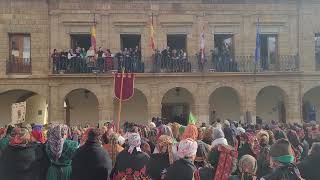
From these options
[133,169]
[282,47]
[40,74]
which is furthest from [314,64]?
[133,169]

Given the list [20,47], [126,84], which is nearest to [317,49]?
[126,84]

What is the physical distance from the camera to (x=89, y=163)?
6.88 meters

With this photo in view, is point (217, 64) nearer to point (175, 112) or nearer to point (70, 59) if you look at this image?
point (175, 112)

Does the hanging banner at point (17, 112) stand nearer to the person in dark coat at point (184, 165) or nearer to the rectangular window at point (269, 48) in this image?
the rectangular window at point (269, 48)

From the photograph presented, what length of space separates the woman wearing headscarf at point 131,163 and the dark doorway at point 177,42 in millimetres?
16999

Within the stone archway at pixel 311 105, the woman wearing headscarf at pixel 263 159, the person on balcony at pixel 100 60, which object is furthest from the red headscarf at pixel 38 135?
the stone archway at pixel 311 105

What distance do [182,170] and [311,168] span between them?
1.69 m

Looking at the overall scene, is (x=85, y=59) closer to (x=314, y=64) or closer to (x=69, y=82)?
(x=69, y=82)

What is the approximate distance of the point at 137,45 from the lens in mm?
24328

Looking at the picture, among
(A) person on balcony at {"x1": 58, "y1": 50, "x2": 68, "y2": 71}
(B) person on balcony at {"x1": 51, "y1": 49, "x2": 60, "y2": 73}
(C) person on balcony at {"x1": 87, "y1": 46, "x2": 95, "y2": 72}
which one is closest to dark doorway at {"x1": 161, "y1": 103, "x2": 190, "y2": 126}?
(C) person on balcony at {"x1": 87, "y1": 46, "x2": 95, "y2": 72}

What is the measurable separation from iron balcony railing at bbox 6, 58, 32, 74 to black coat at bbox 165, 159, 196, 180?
18.0 meters

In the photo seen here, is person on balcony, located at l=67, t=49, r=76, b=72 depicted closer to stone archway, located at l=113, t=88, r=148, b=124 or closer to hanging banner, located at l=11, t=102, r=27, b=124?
stone archway, located at l=113, t=88, r=148, b=124

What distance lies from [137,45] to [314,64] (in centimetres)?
808

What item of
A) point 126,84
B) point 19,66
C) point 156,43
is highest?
point 156,43
